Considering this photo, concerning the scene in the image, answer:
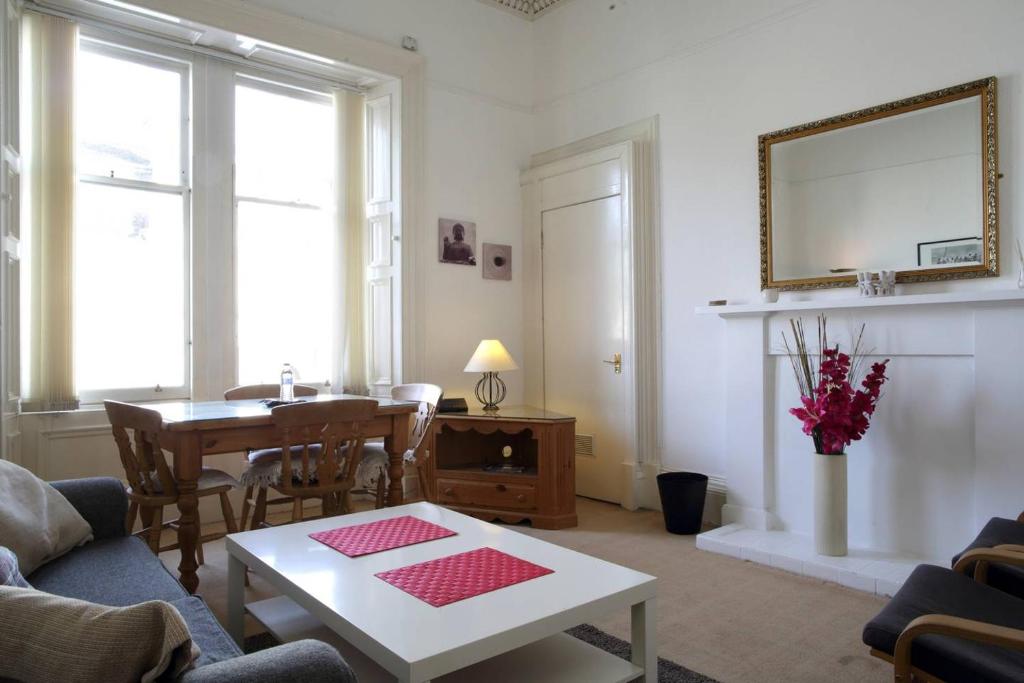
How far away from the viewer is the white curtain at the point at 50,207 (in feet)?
12.4

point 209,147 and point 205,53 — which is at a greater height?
→ point 205,53

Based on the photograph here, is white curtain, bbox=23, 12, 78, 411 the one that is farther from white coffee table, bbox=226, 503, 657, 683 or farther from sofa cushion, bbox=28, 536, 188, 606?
white coffee table, bbox=226, 503, 657, 683

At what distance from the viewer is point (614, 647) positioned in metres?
2.56

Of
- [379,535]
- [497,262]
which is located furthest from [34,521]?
[497,262]

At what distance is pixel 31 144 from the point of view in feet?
12.5

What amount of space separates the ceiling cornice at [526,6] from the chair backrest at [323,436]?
3832 mm

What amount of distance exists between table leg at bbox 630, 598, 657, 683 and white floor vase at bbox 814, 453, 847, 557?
1.85 meters

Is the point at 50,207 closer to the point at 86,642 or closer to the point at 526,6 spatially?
the point at 86,642

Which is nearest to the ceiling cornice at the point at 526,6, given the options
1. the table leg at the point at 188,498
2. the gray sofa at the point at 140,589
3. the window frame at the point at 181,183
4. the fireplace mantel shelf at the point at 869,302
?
the window frame at the point at 181,183

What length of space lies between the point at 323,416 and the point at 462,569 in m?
1.21

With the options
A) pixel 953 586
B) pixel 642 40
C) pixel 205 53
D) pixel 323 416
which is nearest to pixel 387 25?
pixel 205 53

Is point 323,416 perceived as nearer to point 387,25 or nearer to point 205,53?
point 205,53

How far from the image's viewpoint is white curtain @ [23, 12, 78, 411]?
12.4 ft

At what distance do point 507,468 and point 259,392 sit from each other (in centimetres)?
162
